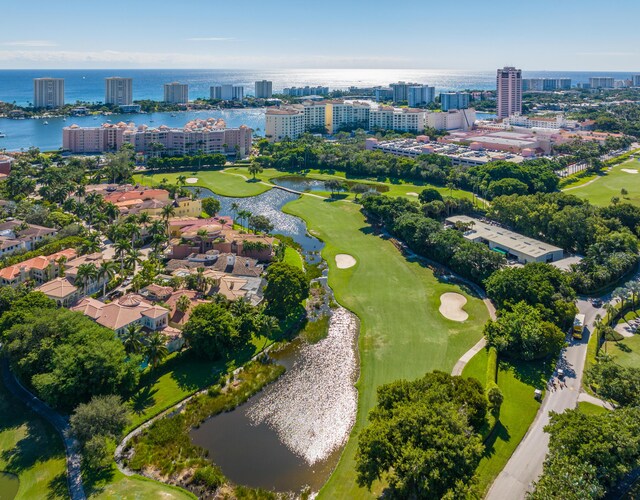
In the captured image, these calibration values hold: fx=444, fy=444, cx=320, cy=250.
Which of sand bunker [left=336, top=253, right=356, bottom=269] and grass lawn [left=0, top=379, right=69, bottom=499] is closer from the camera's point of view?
grass lawn [left=0, top=379, right=69, bottom=499]

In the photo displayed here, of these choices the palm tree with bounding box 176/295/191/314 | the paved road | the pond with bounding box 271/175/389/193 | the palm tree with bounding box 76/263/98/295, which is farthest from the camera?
the pond with bounding box 271/175/389/193

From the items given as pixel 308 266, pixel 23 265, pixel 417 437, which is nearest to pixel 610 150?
pixel 308 266

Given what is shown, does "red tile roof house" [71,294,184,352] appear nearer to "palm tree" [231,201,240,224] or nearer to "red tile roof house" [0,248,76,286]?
"red tile roof house" [0,248,76,286]

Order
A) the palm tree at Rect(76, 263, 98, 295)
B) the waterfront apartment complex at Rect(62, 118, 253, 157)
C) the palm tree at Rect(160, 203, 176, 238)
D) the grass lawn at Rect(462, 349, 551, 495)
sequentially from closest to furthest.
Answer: the grass lawn at Rect(462, 349, 551, 495) → the palm tree at Rect(76, 263, 98, 295) → the palm tree at Rect(160, 203, 176, 238) → the waterfront apartment complex at Rect(62, 118, 253, 157)

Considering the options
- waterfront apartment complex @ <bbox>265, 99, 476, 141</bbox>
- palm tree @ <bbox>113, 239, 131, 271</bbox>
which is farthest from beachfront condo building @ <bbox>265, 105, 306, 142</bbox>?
palm tree @ <bbox>113, 239, 131, 271</bbox>

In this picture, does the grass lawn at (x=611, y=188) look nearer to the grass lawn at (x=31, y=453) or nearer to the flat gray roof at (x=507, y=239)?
the flat gray roof at (x=507, y=239)

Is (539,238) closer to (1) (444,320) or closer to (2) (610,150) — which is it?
(1) (444,320)

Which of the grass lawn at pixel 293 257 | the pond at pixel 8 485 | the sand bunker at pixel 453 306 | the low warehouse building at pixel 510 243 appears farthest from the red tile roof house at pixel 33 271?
the low warehouse building at pixel 510 243
